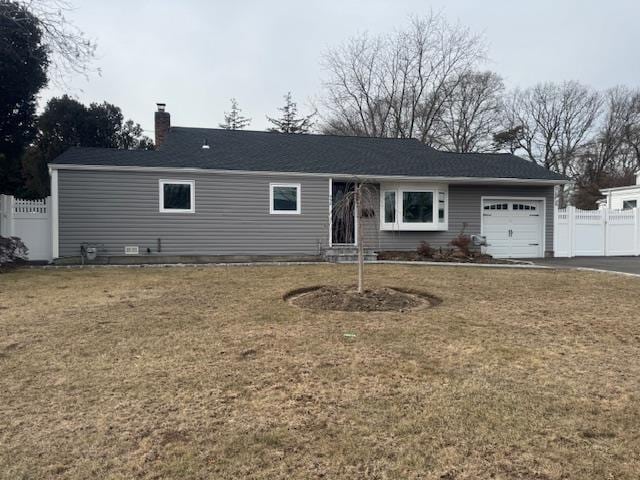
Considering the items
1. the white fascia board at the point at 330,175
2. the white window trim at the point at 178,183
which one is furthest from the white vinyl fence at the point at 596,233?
the white window trim at the point at 178,183

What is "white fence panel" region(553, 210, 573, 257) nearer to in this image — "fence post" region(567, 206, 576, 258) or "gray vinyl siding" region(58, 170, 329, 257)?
"fence post" region(567, 206, 576, 258)

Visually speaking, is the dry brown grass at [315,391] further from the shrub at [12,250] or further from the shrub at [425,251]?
the shrub at [425,251]

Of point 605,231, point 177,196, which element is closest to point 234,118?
point 177,196

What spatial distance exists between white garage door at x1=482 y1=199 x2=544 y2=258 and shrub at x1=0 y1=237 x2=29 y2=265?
15.0 metres

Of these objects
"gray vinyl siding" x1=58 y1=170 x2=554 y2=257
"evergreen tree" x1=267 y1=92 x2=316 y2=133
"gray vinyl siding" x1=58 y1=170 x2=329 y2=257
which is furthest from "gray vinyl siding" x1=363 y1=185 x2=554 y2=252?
"evergreen tree" x1=267 y1=92 x2=316 y2=133

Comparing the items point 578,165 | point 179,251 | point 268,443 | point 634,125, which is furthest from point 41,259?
point 634,125

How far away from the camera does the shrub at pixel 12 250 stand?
38.3 ft

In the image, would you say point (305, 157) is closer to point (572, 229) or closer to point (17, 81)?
→ point (17, 81)

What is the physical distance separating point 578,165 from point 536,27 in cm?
2021

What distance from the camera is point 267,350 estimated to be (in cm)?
459

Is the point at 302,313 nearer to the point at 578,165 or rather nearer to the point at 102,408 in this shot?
the point at 102,408

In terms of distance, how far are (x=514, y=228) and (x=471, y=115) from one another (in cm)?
1932

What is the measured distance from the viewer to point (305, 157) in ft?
52.3

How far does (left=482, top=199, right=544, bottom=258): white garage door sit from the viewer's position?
53.6 ft
